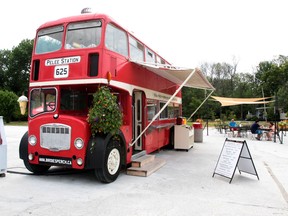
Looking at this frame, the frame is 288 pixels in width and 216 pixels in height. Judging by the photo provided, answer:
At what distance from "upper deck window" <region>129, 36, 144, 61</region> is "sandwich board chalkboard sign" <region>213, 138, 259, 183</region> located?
351cm

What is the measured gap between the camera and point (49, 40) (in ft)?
20.4

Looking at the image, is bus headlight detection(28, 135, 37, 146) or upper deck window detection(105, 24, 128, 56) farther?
upper deck window detection(105, 24, 128, 56)

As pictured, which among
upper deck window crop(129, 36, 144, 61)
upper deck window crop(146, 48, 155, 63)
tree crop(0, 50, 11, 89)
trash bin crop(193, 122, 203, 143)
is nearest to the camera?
upper deck window crop(129, 36, 144, 61)

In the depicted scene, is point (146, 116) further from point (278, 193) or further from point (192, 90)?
point (192, 90)

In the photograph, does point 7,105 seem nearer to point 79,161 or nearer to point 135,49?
point 135,49

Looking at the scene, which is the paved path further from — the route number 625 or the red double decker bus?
the route number 625

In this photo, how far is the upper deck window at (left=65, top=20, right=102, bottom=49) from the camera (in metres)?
5.77

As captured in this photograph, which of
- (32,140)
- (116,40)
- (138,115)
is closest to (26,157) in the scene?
(32,140)

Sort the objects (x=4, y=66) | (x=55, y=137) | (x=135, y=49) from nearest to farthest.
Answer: (x=55, y=137), (x=135, y=49), (x=4, y=66)

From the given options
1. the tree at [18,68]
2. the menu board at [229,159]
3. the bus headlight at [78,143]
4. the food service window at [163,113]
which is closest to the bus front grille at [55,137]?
the bus headlight at [78,143]

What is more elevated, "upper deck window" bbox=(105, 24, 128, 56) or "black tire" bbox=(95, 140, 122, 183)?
"upper deck window" bbox=(105, 24, 128, 56)

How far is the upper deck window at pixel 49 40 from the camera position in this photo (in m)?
6.06

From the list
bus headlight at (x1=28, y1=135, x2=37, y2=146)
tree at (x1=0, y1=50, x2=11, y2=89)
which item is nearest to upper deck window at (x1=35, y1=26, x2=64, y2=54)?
bus headlight at (x1=28, y1=135, x2=37, y2=146)

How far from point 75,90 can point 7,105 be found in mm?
33063
